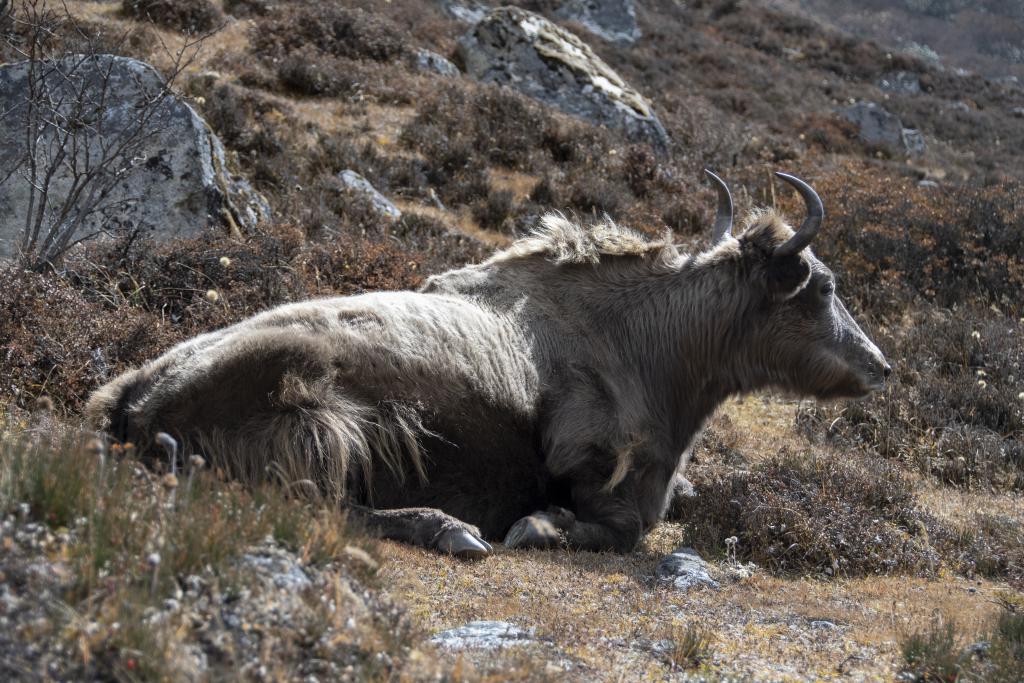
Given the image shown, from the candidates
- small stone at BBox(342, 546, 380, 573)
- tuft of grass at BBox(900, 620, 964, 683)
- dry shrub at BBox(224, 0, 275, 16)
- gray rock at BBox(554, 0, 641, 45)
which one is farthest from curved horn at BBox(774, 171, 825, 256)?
gray rock at BBox(554, 0, 641, 45)

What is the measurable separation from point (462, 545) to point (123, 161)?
4978 millimetres

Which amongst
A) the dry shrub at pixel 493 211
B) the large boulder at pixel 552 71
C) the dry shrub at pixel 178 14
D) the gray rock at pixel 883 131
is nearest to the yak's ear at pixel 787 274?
the dry shrub at pixel 493 211

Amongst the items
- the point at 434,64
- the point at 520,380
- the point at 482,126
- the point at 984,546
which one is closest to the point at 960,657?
the point at 984,546

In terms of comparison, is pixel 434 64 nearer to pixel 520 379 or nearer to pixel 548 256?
pixel 548 256

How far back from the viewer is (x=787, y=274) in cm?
656

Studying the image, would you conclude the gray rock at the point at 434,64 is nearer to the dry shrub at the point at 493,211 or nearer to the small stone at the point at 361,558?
the dry shrub at the point at 493,211

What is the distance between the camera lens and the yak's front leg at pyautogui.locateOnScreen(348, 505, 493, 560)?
5.01 meters

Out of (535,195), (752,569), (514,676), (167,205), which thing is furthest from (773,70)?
(514,676)

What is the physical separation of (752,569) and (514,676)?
277 cm

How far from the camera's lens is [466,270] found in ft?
21.3

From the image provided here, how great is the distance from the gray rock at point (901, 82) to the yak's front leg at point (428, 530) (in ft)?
107

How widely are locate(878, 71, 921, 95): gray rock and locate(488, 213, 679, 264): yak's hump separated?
99.1 ft

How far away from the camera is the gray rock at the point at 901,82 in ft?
111

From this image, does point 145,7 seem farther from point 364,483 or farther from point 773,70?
point 773,70
